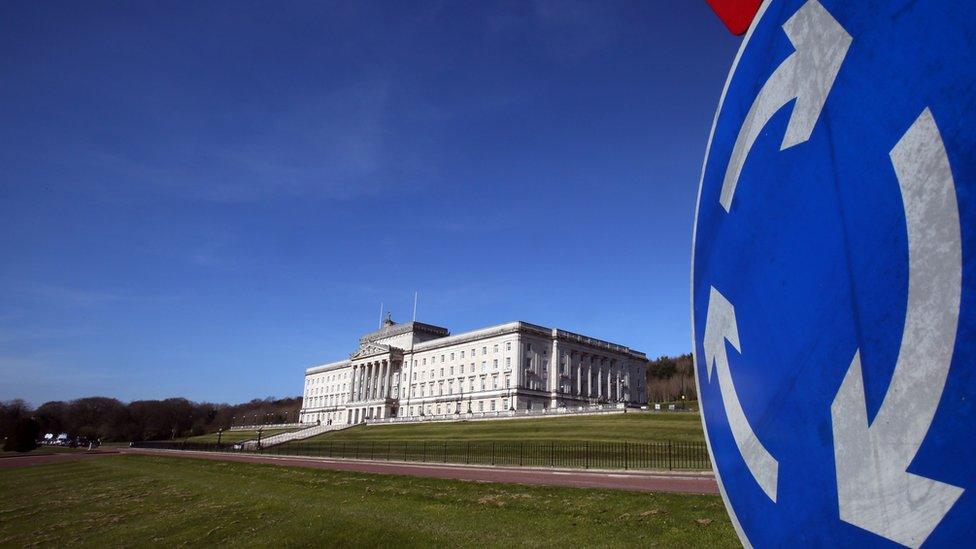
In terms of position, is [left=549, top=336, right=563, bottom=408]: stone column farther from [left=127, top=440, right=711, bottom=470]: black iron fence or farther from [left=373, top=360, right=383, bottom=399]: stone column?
[left=127, top=440, right=711, bottom=470]: black iron fence

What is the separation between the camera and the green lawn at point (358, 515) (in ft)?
33.0

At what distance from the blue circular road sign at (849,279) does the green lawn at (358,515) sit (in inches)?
315

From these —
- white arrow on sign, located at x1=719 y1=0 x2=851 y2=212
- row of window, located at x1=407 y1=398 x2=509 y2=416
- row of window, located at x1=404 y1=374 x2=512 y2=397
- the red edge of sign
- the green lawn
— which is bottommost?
the green lawn

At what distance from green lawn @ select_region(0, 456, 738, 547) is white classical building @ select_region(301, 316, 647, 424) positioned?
6396 cm

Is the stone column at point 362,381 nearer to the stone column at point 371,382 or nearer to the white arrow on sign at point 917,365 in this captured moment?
the stone column at point 371,382

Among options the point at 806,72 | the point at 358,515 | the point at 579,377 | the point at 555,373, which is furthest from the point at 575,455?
the point at 579,377

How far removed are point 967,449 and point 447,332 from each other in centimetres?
11948

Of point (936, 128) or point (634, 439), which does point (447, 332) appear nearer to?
point (634, 439)

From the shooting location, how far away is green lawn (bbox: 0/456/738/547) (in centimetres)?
1007

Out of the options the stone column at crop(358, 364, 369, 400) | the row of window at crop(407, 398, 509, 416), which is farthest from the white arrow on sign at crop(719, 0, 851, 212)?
the stone column at crop(358, 364, 369, 400)

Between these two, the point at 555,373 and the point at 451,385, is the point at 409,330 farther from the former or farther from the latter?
the point at 555,373

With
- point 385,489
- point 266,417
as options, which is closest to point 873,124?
point 385,489

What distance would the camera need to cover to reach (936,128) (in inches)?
44.9

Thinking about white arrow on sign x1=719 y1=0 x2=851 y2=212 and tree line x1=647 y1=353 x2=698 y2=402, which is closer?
white arrow on sign x1=719 y1=0 x2=851 y2=212
